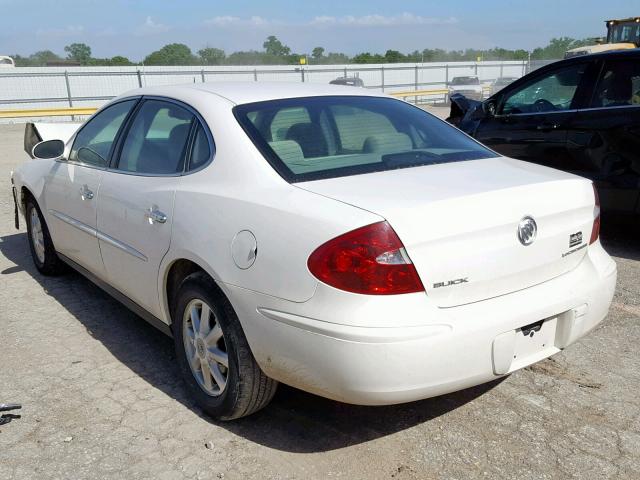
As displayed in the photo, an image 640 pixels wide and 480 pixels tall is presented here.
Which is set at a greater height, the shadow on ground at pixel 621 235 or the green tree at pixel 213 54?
the green tree at pixel 213 54

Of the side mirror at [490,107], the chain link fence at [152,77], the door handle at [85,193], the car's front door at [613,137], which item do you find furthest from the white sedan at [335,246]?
the chain link fence at [152,77]

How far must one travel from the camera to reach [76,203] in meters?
4.25

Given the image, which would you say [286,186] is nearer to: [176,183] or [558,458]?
[176,183]

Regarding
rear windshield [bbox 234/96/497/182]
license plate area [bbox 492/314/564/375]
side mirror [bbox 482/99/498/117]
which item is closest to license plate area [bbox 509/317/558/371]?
license plate area [bbox 492/314/564/375]

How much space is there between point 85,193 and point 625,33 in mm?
19513

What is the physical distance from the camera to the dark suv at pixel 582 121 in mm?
5512

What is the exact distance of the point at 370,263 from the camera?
7.84 feet

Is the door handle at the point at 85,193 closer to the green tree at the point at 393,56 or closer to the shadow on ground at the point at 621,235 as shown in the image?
the shadow on ground at the point at 621,235

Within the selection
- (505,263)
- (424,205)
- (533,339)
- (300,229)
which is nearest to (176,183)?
(300,229)

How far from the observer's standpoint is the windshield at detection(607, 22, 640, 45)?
19031mm

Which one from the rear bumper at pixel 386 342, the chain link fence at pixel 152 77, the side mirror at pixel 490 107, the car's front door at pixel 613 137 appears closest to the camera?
the rear bumper at pixel 386 342

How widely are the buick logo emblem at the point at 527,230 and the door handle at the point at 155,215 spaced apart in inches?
65.9

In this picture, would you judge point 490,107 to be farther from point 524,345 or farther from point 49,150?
point 524,345

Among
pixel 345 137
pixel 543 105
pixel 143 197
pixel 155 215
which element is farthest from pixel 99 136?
pixel 543 105
